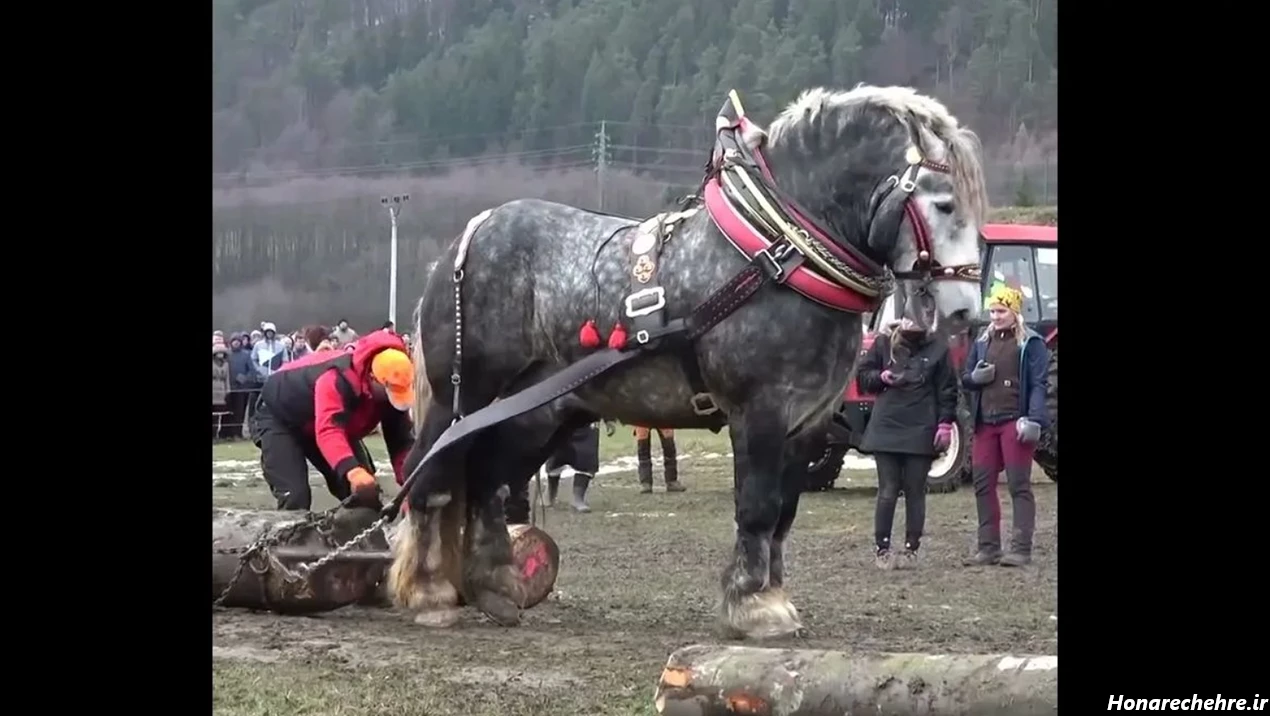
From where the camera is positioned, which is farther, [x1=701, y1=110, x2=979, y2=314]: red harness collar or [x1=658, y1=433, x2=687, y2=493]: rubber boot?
[x1=658, y1=433, x2=687, y2=493]: rubber boot

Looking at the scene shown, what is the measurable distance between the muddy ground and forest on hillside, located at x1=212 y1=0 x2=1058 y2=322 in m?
12.9

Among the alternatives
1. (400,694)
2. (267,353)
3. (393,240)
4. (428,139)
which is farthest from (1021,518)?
(428,139)

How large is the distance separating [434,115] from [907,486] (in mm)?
31555

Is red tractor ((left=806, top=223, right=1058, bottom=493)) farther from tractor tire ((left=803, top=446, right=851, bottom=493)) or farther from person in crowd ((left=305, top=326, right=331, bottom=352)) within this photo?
person in crowd ((left=305, top=326, right=331, bottom=352))

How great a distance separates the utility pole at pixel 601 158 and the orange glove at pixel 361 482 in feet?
80.6

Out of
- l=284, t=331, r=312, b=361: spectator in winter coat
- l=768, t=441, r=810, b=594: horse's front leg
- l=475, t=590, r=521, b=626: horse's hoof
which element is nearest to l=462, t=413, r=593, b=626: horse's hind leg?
l=475, t=590, r=521, b=626: horse's hoof

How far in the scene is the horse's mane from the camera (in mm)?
6293

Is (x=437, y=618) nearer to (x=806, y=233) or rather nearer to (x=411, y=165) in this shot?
(x=806, y=233)

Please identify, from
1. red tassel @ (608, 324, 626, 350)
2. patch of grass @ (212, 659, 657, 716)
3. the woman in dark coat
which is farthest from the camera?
the woman in dark coat

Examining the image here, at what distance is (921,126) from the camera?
636 centimetres

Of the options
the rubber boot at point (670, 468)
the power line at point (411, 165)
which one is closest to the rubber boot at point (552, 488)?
the rubber boot at point (670, 468)

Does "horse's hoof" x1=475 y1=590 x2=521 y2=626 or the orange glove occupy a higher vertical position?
the orange glove
